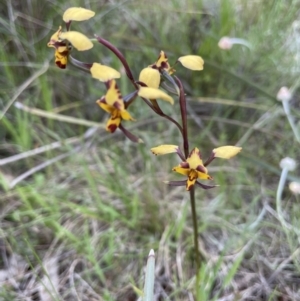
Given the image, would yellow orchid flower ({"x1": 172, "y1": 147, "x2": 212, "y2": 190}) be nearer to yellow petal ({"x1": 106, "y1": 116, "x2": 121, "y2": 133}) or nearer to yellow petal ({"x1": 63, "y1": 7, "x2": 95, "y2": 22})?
yellow petal ({"x1": 106, "y1": 116, "x2": 121, "y2": 133})

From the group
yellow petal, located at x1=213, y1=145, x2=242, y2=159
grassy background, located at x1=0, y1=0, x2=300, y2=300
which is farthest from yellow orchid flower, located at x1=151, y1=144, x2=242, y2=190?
grassy background, located at x1=0, y1=0, x2=300, y2=300

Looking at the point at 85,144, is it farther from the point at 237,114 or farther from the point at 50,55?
the point at 237,114

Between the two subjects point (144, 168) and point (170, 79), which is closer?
point (170, 79)

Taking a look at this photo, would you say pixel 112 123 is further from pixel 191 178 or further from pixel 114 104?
pixel 191 178

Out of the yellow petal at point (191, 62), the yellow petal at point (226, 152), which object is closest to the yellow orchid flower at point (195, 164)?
the yellow petal at point (226, 152)

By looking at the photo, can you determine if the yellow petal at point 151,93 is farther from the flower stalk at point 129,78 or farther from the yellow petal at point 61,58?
the yellow petal at point 61,58

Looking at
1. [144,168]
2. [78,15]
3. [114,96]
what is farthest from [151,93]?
[144,168]
